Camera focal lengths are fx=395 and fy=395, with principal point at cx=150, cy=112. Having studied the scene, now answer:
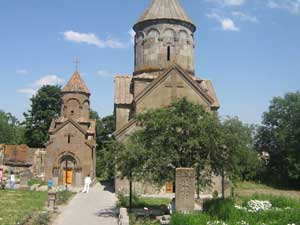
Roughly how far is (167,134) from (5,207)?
7.71 metres

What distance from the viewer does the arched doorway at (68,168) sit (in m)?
31.2

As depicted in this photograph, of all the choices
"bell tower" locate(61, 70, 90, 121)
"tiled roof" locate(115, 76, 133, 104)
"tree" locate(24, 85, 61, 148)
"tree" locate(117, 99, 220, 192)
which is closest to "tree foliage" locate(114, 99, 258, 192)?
"tree" locate(117, 99, 220, 192)

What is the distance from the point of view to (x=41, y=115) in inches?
2098

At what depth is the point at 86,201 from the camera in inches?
797

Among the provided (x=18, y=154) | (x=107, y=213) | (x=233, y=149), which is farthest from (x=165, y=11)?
(x=18, y=154)

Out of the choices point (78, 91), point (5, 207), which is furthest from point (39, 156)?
point (5, 207)

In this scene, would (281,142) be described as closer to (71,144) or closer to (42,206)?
(71,144)

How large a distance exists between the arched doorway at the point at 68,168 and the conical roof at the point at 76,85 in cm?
650

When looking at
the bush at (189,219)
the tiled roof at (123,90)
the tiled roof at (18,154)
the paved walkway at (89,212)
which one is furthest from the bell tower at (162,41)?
the tiled roof at (18,154)

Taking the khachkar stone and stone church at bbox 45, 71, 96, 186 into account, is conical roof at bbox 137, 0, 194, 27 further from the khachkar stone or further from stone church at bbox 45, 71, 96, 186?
the khachkar stone

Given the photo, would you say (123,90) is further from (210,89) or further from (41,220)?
(41,220)

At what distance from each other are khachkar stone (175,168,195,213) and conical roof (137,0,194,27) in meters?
17.2

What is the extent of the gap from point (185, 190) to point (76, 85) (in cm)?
2445

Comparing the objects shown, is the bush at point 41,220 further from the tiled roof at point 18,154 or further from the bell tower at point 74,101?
the tiled roof at point 18,154
